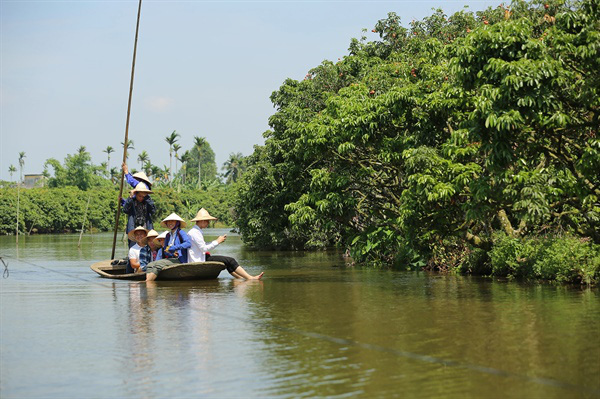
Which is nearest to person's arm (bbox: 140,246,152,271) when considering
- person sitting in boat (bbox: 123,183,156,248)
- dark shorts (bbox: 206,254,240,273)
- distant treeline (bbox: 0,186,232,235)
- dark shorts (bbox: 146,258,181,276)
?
person sitting in boat (bbox: 123,183,156,248)

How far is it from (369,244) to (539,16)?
289 inches

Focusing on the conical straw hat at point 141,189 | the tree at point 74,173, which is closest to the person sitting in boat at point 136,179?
the conical straw hat at point 141,189

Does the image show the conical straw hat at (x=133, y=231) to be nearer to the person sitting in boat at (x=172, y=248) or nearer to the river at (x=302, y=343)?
the person sitting in boat at (x=172, y=248)

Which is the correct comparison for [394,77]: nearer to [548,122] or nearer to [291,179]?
[291,179]

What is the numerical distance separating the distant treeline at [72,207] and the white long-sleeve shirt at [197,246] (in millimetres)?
63687

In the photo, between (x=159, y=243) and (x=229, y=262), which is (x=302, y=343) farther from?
(x=159, y=243)

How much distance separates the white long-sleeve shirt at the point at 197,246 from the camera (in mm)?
16844

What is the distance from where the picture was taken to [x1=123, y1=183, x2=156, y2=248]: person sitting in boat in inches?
717

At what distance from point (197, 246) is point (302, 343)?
838cm

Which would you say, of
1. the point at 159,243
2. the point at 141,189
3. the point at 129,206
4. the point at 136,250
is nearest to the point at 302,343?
the point at 159,243

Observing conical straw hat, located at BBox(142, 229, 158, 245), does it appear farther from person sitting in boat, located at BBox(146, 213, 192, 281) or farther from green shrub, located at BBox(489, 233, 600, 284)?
green shrub, located at BBox(489, 233, 600, 284)

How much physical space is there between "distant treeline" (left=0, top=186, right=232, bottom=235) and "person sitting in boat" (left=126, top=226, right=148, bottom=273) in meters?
62.3

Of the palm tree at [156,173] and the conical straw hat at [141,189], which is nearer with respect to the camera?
the conical straw hat at [141,189]

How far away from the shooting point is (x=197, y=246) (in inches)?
672
